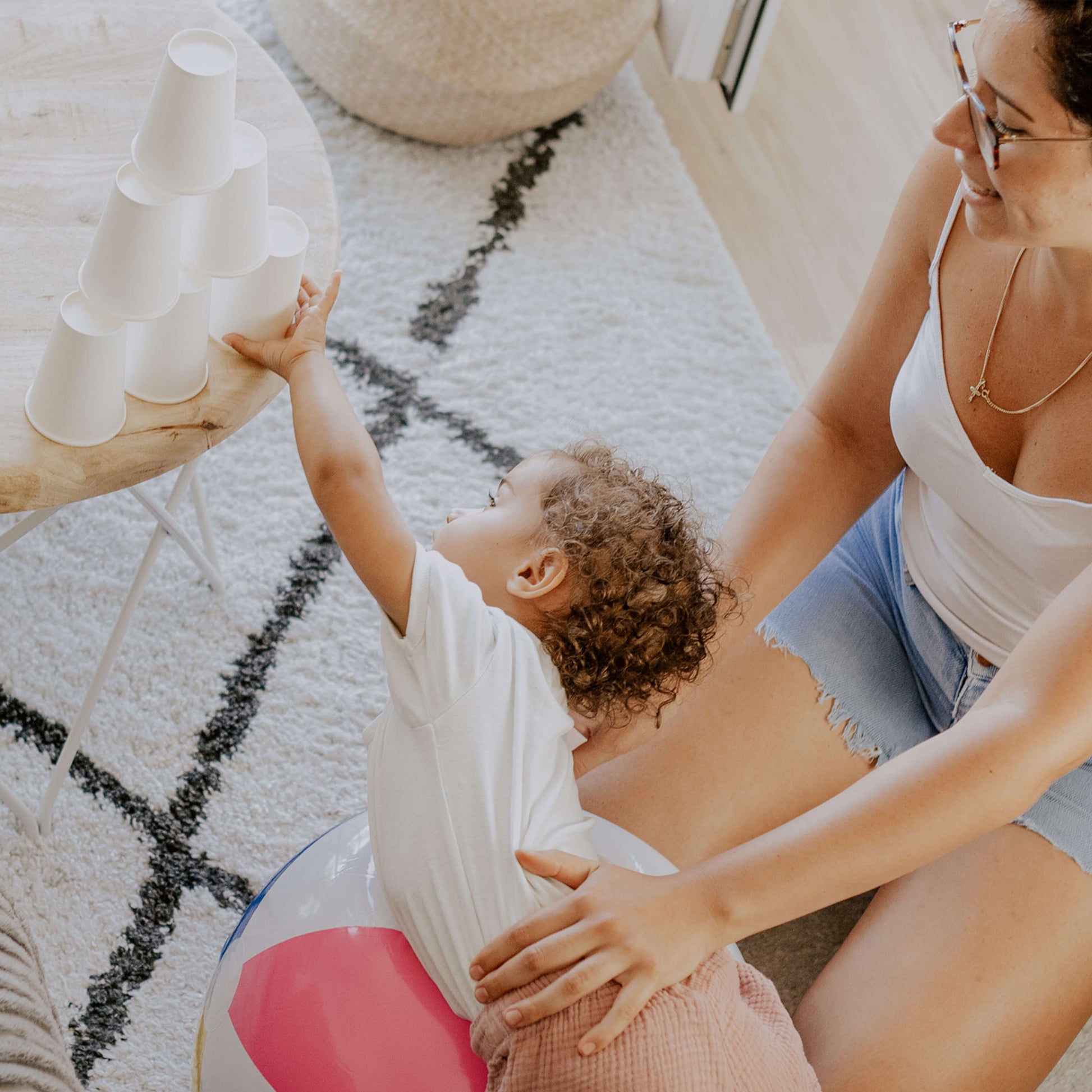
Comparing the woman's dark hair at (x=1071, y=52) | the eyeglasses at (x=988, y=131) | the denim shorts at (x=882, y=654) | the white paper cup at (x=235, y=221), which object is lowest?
the denim shorts at (x=882, y=654)

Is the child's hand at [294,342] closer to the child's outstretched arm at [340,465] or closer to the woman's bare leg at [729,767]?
the child's outstretched arm at [340,465]

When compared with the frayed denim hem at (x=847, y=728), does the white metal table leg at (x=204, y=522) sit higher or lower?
lower

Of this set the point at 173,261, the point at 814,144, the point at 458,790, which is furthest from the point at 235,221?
the point at 814,144

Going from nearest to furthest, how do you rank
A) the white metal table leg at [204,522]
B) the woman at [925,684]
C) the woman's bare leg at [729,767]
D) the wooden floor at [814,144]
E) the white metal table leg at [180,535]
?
the woman at [925,684]
the woman's bare leg at [729,767]
the white metal table leg at [180,535]
the white metal table leg at [204,522]
the wooden floor at [814,144]

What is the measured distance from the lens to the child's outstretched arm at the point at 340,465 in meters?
0.96

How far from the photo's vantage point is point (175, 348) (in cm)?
95

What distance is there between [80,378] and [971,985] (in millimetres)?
900

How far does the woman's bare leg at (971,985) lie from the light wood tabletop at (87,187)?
756 millimetres

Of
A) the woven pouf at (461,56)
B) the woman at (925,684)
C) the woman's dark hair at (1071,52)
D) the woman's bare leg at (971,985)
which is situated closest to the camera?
the woman's dark hair at (1071,52)

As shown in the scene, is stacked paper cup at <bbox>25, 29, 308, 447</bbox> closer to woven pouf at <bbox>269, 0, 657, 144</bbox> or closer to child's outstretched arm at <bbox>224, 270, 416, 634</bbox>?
child's outstretched arm at <bbox>224, 270, 416, 634</bbox>

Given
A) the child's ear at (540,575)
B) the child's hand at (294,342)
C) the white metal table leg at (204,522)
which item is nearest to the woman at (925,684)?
the child's ear at (540,575)

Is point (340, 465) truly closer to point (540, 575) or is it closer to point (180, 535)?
point (540, 575)

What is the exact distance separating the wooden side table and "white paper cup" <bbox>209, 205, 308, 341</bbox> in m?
0.03

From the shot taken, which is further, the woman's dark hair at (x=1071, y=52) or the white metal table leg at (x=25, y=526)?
the white metal table leg at (x=25, y=526)
